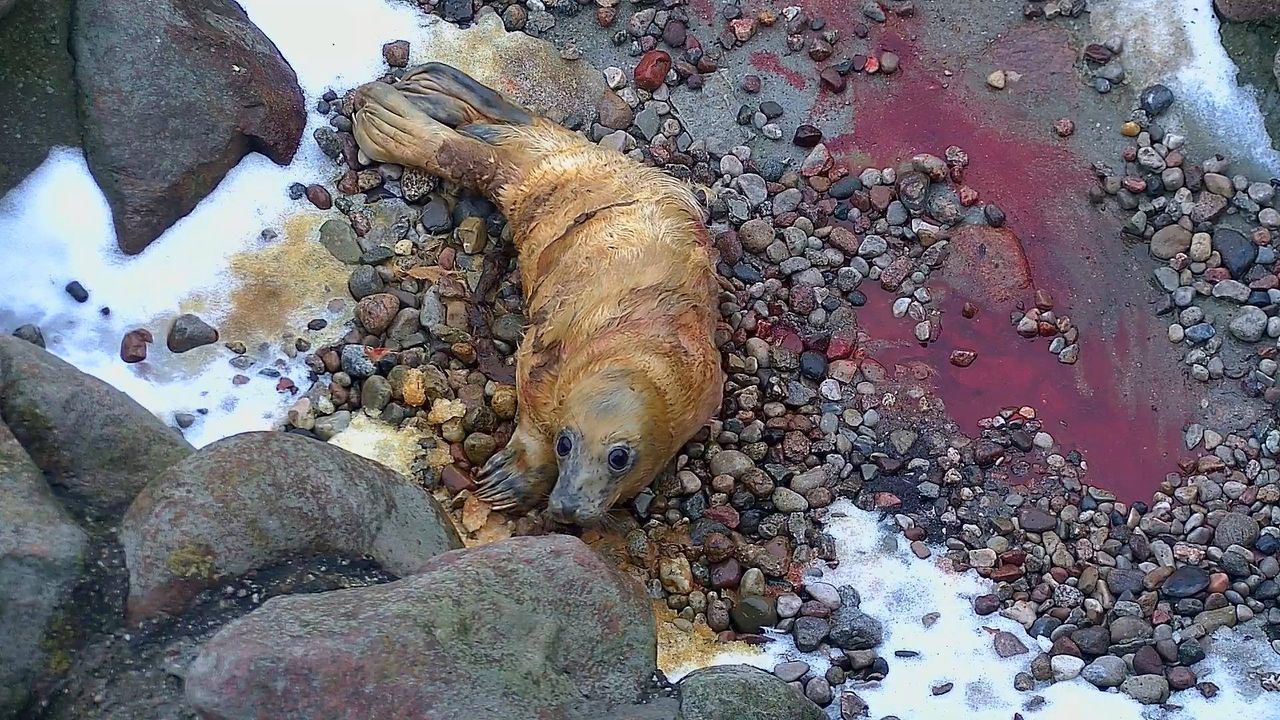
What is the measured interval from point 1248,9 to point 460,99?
330cm

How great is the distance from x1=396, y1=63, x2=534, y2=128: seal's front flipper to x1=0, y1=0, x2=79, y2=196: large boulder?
1.23 m

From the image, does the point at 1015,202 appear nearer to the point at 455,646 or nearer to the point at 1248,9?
the point at 1248,9

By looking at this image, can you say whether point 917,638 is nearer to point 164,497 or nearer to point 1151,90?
point 164,497

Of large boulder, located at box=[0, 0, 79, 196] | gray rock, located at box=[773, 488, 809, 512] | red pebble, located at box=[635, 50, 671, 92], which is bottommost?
gray rock, located at box=[773, 488, 809, 512]

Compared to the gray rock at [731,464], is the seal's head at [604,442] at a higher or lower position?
higher

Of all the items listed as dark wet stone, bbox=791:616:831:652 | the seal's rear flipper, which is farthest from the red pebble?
dark wet stone, bbox=791:616:831:652

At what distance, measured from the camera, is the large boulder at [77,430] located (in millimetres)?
2945

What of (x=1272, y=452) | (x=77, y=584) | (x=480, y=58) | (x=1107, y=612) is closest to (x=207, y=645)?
(x=77, y=584)

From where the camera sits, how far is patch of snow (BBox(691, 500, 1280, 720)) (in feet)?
11.9

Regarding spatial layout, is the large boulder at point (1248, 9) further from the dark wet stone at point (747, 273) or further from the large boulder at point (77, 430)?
the large boulder at point (77, 430)

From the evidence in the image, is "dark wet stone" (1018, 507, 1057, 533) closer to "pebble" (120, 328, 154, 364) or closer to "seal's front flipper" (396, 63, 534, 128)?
"seal's front flipper" (396, 63, 534, 128)

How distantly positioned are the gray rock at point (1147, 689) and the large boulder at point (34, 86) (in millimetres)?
3903

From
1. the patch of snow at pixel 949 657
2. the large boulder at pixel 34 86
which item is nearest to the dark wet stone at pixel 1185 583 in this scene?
the patch of snow at pixel 949 657

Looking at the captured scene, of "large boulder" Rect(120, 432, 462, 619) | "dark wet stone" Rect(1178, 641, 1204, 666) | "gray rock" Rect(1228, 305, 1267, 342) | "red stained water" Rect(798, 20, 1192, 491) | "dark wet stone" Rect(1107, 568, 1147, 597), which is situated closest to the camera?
"large boulder" Rect(120, 432, 462, 619)
